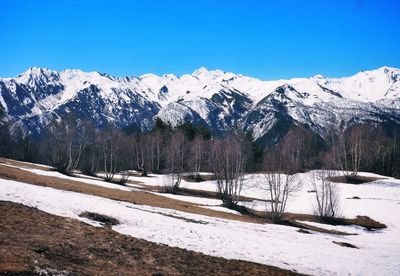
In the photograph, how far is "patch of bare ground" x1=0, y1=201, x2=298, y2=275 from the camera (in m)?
11.4

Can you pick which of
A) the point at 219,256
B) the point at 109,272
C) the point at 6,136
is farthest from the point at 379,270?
the point at 6,136

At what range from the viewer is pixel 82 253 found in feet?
44.3

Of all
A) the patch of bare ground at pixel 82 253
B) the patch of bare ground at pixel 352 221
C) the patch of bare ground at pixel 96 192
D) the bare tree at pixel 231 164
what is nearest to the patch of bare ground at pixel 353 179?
the patch of bare ground at pixel 352 221

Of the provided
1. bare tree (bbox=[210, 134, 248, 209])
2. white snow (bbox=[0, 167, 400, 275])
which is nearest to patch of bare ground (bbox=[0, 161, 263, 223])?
white snow (bbox=[0, 167, 400, 275])

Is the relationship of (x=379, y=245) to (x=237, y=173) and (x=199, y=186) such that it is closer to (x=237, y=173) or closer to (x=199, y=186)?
(x=237, y=173)

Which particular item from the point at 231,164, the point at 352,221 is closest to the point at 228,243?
the point at 231,164

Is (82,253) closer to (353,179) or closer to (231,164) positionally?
(231,164)

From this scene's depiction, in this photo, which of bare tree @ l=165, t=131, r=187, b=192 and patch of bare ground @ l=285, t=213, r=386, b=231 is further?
bare tree @ l=165, t=131, r=187, b=192

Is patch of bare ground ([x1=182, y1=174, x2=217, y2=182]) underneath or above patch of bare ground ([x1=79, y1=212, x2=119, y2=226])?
above

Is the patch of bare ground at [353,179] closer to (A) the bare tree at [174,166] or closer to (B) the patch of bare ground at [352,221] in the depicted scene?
(B) the patch of bare ground at [352,221]

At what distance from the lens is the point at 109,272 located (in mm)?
12086

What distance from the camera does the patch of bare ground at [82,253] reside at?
11414mm

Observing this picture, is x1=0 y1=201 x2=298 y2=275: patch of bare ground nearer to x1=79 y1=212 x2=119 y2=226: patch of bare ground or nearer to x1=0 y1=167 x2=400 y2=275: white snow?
x1=0 y1=167 x2=400 y2=275: white snow

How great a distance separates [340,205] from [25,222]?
44.2 metres
